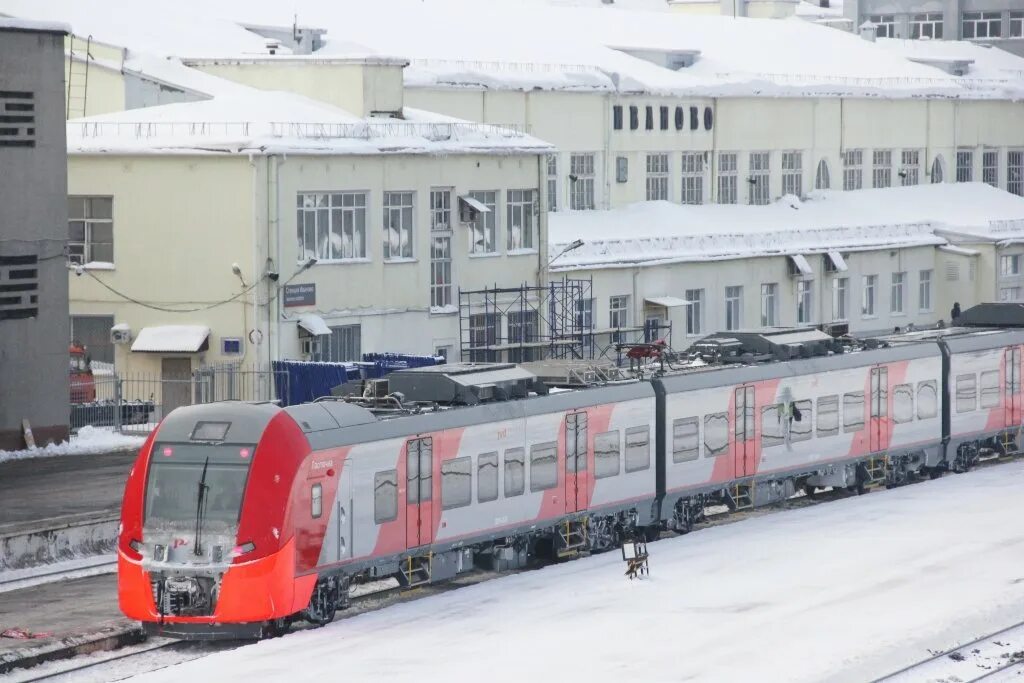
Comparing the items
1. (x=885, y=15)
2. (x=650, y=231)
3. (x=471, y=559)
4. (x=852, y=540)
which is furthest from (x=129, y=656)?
(x=885, y=15)

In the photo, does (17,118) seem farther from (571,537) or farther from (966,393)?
(966,393)

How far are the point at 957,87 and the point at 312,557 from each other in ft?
208

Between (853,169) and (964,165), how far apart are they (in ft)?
28.1

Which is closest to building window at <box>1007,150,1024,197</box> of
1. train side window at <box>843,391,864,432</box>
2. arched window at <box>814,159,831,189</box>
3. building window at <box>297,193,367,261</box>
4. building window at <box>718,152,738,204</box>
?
arched window at <box>814,159,831,189</box>

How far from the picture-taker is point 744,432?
3453cm

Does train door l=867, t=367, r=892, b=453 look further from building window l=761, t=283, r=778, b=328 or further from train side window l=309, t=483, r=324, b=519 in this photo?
building window l=761, t=283, r=778, b=328

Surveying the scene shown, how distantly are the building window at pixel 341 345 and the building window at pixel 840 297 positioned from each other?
2662 centimetres

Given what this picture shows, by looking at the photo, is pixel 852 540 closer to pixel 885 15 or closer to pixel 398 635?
pixel 398 635

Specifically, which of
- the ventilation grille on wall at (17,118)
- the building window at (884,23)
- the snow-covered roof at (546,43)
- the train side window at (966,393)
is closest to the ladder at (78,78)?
the snow-covered roof at (546,43)

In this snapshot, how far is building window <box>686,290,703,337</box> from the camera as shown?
61.2m

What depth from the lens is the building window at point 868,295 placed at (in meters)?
69.1

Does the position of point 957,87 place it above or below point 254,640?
above

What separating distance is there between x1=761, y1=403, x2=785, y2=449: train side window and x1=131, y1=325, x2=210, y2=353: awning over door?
43.3 ft

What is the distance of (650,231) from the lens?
62.6m
